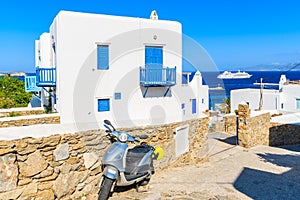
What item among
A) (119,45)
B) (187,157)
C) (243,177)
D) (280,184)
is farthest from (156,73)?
(280,184)

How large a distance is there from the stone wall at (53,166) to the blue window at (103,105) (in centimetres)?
557

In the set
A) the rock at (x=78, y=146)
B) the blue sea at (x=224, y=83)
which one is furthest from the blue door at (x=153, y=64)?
the rock at (x=78, y=146)

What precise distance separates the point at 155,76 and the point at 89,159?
7.01m

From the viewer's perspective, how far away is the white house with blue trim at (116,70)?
10625mm

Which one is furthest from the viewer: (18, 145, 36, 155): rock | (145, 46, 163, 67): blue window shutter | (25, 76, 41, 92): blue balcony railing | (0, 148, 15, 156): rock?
(25, 76, 41, 92): blue balcony railing

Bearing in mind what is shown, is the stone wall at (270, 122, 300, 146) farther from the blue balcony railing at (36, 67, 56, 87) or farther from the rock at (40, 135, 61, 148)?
the rock at (40, 135, 61, 148)

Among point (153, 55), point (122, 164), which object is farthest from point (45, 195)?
point (153, 55)

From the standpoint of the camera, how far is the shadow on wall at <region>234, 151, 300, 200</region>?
19.4 ft

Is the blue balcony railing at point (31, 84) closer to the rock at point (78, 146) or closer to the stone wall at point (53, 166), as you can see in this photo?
the stone wall at point (53, 166)

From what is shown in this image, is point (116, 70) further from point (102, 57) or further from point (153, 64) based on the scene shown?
point (153, 64)

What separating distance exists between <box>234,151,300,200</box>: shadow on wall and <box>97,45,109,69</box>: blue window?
6601 millimetres

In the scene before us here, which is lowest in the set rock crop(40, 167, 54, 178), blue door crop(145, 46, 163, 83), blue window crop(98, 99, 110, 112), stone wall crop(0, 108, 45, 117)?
rock crop(40, 167, 54, 178)

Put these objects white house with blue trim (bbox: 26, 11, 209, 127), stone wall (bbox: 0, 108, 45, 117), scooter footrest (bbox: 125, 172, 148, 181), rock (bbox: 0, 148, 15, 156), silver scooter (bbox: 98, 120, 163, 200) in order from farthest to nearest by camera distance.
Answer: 1. stone wall (bbox: 0, 108, 45, 117)
2. white house with blue trim (bbox: 26, 11, 209, 127)
3. scooter footrest (bbox: 125, 172, 148, 181)
4. silver scooter (bbox: 98, 120, 163, 200)
5. rock (bbox: 0, 148, 15, 156)

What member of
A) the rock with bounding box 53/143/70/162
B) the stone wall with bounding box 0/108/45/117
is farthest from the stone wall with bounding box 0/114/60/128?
the rock with bounding box 53/143/70/162
